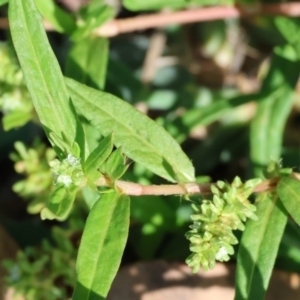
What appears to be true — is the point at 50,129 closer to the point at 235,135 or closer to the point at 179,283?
the point at 179,283

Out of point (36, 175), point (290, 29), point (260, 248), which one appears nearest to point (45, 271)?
point (36, 175)

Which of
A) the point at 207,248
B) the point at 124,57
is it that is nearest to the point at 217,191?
the point at 207,248

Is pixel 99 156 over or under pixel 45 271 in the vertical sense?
over

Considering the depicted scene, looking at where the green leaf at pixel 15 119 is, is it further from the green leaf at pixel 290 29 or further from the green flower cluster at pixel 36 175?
the green leaf at pixel 290 29

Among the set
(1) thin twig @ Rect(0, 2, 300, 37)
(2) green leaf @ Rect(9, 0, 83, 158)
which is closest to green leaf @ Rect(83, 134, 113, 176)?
(2) green leaf @ Rect(9, 0, 83, 158)

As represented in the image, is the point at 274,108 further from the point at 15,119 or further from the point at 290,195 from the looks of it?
the point at 15,119
